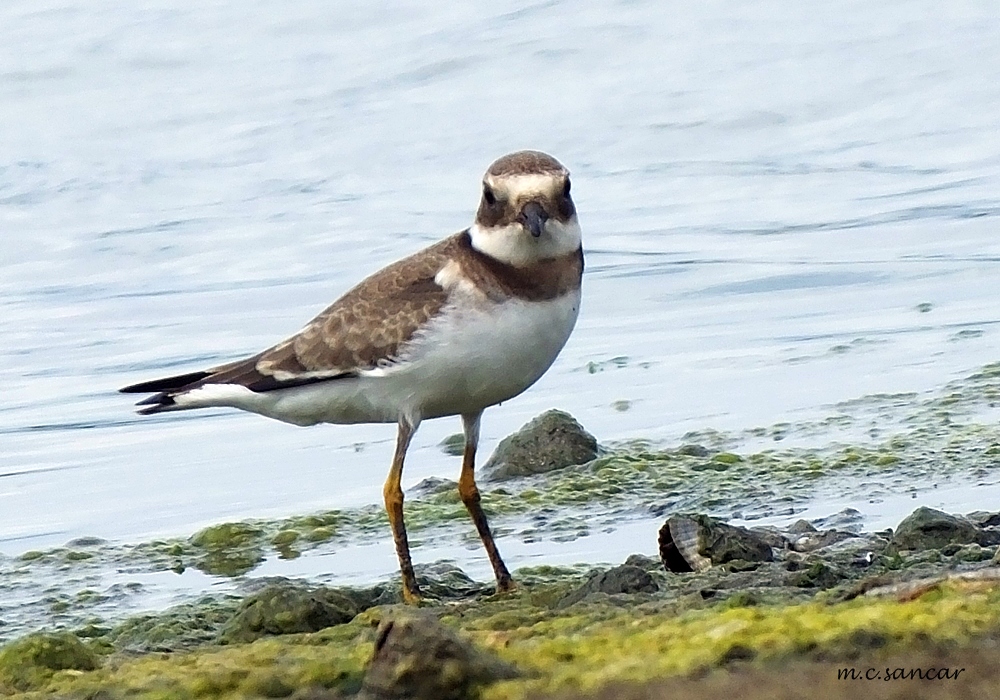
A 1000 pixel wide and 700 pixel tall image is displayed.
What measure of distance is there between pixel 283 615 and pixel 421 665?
189cm

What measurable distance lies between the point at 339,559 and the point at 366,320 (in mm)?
1193

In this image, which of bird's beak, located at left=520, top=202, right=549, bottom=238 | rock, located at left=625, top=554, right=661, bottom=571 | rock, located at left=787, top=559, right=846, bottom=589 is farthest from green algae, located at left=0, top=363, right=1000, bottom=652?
rock, located at left=787, top=559, right=846, bottom=589

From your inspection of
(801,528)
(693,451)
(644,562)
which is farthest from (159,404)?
(693,451)

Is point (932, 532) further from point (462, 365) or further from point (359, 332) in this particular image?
point (359, 332)

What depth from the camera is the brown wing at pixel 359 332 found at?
5.67m

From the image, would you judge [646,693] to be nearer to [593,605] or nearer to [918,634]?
[918,634]

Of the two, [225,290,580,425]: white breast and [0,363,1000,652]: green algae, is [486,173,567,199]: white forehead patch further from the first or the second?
[0,363,1000,652]: green algae

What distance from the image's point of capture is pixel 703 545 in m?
5.55

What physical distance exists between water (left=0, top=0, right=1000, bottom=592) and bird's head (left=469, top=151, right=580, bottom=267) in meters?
1.27

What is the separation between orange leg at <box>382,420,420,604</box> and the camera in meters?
5.79

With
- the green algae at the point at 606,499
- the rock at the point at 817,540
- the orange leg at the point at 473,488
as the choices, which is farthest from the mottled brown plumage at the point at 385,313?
the rock at the point at 817,540

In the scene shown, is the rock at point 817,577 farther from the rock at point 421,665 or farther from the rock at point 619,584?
the rock at point 421,665

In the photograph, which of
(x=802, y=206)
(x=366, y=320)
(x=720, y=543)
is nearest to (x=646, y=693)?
(x=720, y=543)

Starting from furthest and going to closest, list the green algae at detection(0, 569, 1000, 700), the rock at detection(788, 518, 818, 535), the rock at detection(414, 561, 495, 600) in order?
1. the rock at detection(788, 518, 818, 535)
2. the rock at detection(414, 561, 495, 600)
3. the green algae at detection(0, 569, 1000, 700)
